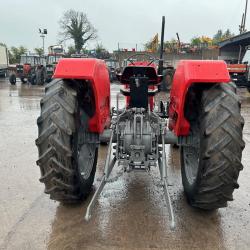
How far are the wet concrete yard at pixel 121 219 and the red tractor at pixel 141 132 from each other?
9.1 inches

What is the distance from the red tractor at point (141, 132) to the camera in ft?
9.32

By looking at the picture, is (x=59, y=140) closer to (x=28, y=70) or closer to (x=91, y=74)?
(x=91, y=74)

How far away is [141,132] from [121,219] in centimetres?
86

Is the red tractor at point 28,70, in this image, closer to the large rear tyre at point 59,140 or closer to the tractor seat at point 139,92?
the tractor seat at point 139,92

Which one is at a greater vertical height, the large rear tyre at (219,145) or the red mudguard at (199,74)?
the red mudguard at (199,74)

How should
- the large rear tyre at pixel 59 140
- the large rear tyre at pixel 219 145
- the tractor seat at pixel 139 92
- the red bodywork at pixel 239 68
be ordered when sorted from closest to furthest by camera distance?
the large rear tyre at pixel 219 145 → the large rear tyre at pixel 59 140 → the tractor seat at pixel 139 92 → the red bodywork at pixel 239 68

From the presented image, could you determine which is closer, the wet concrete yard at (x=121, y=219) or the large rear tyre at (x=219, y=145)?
the large rear tyre at (x=219, y=145)

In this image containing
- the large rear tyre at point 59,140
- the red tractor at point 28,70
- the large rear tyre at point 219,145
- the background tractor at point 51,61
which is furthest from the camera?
the red tractor at point 28,70

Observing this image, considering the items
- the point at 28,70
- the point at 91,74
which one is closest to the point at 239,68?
the point at 28,70

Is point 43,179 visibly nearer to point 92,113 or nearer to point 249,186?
point 92,113

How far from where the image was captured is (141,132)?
11.0 feet

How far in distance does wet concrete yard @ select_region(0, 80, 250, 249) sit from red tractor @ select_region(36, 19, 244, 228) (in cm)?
23

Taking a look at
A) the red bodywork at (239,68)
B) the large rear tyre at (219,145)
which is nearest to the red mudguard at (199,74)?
the large rear tyre at (219,145)

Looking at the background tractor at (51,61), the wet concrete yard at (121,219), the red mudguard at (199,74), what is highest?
the red mudguard at (199,74)
